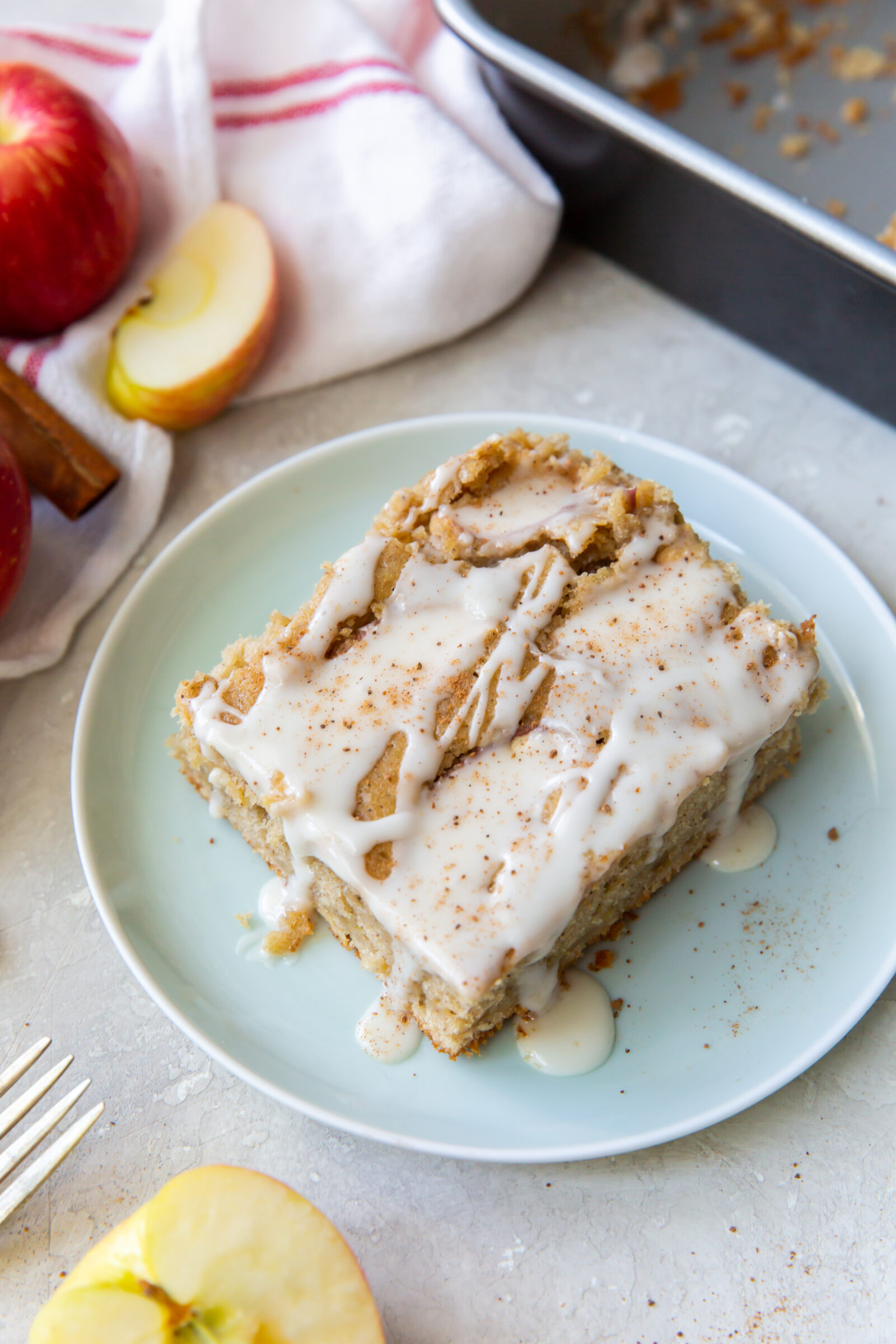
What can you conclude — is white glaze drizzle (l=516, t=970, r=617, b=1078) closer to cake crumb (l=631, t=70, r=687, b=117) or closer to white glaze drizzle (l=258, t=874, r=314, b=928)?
white glaze drizzle (l=258, t=874, r=314, b=928)

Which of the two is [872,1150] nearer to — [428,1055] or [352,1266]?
[428,1055]

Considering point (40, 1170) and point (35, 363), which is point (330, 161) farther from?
point (40, 1170)

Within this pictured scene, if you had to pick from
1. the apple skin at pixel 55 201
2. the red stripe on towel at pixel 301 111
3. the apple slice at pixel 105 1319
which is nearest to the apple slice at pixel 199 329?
the apple skin at pixel 55 201

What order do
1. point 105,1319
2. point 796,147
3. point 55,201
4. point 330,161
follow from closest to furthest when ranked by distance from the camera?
1. point 105,1319
2. point 55,201
3. point 330,161
4. point 796,147

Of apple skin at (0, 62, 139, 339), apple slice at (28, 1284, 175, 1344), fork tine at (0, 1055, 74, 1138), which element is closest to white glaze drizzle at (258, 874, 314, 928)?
fork tine at (0, 1055, 74, 1138)

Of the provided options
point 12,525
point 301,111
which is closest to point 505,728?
point 12,525

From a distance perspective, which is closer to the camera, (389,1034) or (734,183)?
(389,1034)

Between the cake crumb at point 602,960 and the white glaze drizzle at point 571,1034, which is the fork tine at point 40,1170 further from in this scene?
the cake crumb at point 602,960

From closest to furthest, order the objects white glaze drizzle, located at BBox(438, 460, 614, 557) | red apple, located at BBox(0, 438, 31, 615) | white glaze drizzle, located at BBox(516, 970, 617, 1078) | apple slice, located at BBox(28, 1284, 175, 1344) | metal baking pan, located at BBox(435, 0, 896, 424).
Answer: apple slice, located at BBox(28, 1284, 175, 1344), white glaze drizzle, located at BBox(516, 970, 617, 1078), white glaze drizzle, located at BBox(438, 460, 614, 557), red apple, located at BBox(0, 438, 31, 615), metal baking pan, located at BBox(435, 0, 896, 424)
